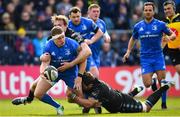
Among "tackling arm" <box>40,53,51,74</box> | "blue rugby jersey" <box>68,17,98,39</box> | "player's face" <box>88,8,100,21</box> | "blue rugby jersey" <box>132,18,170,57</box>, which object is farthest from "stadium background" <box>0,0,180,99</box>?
"tackling arm" <box>40,53,51,74</box>

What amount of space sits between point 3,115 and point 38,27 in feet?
31.9

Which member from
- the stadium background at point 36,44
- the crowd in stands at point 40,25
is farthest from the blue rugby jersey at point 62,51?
the crowd in stands at point 40,25

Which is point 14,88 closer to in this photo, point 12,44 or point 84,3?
point 12,44

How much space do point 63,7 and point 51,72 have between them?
35.4ft

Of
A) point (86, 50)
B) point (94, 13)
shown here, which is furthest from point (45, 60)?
point (94, 13)

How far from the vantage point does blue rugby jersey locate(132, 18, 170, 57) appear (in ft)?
57.9

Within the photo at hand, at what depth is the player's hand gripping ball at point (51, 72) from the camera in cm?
1485

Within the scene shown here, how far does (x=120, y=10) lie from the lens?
2650 cm

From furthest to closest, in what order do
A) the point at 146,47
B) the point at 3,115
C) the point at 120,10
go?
the point at 120,10, the point at 146,47, the point at 3,115

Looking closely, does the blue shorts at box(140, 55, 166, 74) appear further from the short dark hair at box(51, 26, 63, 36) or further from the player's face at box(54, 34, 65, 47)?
the short dark hair at box(51, 26, 63, 36)

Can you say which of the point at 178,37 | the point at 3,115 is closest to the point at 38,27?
the point at 178,37

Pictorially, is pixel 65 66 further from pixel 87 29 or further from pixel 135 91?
pixel 87 29

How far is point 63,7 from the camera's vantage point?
2545 centimetres

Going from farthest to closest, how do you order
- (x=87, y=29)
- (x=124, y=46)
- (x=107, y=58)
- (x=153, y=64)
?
(x=124, y=46) → (x=107, y=58) → (x=87, y=29) → (x=153, y=64)
